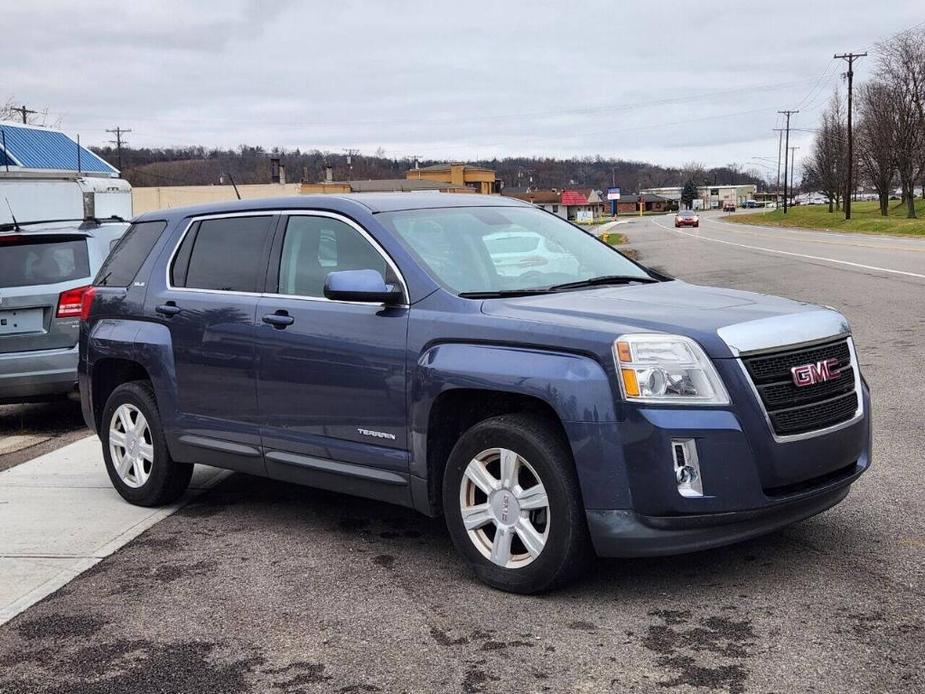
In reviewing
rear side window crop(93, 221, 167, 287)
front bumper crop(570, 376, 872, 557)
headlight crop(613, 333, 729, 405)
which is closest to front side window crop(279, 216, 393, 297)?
rear side window crop(93, 221, 167, 287)

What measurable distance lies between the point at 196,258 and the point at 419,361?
213cm

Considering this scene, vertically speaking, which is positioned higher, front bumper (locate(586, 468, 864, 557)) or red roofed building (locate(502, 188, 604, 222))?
red roofed building (locate(502, 188, 604, 222))

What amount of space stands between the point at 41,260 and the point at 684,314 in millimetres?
6724

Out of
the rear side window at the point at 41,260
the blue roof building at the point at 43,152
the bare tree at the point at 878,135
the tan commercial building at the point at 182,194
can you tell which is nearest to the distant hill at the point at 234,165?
the tan commercial building at the point at 182,194

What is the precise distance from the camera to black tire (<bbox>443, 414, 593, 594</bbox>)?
4.36m

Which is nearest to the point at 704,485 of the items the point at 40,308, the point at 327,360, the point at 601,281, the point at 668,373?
the point at 668,373

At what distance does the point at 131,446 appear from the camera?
6.63 metres

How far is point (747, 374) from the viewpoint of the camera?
4242 millimetres

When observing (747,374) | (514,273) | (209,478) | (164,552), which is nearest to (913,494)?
(747,374)

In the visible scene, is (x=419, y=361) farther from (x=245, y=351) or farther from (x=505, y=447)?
(x=245, y=351)

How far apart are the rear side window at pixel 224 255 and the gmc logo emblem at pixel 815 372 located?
2.94 meters

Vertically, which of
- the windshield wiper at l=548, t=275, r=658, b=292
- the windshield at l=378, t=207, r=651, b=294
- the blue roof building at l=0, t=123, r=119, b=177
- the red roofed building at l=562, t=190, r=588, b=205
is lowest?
the windshield wiper at l=548, t=275, r=658, b=292

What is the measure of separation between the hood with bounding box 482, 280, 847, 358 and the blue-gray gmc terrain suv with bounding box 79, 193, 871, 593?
0.04ft

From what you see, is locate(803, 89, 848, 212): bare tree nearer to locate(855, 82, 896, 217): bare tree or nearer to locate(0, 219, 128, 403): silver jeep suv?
locate(855, 82, 896, 217): bare tree
